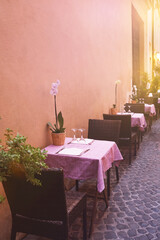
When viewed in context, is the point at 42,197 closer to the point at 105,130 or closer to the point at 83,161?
the point at 83,161

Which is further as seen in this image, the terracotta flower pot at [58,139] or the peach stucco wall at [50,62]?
the terracotta flower pot at [58,139]

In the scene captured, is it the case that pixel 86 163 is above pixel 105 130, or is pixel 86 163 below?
below

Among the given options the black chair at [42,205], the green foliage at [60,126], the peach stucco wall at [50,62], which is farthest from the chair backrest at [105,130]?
the black chair at [42,205]

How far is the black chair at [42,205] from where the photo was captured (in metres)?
1.68

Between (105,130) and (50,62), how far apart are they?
131cm

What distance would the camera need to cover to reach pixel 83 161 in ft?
8.25

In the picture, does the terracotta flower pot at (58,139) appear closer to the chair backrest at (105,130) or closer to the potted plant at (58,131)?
the potted plant at (58,131)

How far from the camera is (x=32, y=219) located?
1864 millimetres

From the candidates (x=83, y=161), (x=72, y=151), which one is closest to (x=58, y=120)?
(x=72, y=151)

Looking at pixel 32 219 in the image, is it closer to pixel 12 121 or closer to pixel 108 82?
pixel 12 121

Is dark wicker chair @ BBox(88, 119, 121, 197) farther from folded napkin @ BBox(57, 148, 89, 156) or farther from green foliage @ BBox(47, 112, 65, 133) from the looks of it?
folded napkin @ BBox(57, 148, 89, 156)

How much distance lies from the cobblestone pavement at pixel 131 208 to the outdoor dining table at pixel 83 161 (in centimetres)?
20

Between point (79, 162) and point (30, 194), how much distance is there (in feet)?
2.84

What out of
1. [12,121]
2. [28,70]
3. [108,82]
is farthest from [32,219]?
[108,82]
